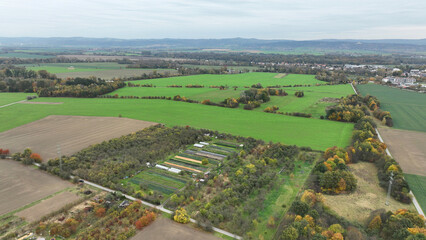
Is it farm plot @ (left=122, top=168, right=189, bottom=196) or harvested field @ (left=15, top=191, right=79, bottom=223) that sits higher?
harvested field @ (left=15, top=191, right=79, bottom=223)

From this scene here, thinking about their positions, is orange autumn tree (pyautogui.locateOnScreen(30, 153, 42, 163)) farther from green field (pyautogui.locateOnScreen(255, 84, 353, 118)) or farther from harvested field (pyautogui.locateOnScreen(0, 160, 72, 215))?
green field (pyautogui.locateOnScreen(255, 84, 353, 118))

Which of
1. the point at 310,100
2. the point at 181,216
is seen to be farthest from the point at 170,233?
the point at 310,100

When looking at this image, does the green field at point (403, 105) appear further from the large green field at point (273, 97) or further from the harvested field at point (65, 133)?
the harvested field at point (65, 133)

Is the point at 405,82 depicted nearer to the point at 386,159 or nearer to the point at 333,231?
the point at 386,159

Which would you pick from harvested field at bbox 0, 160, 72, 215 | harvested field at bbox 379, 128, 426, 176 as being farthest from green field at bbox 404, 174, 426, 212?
harvested field at bbox 0, 160, 72, 215

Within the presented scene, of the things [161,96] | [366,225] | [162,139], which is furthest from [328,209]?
[161,96]

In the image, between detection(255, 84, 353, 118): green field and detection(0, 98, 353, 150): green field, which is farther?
detection(255, 84, 353, 118): green field
